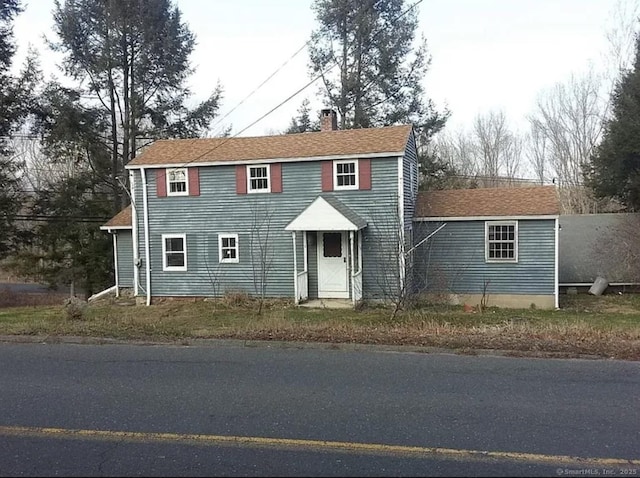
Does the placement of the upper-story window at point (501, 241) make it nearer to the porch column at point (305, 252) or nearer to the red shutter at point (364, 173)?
the red shutter at point (364, 173)

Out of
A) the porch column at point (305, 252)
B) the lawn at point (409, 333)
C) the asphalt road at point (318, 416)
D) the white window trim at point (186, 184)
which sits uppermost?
the white window trim at point (186, 184)

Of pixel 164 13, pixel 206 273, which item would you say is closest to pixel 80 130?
pixel 164 13

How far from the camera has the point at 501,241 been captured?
1695 cm

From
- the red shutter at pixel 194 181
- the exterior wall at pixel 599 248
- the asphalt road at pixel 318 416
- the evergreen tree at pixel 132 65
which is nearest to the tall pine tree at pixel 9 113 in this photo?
the evergreen tree at pixel 132 65

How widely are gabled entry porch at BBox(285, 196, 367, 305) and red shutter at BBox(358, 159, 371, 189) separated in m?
0.97

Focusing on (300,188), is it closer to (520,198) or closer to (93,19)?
(520,198)

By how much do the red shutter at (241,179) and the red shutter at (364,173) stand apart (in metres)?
3.97

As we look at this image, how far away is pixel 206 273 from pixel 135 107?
1428cm

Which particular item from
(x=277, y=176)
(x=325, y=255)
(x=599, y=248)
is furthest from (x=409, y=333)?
(x=599, y=248)

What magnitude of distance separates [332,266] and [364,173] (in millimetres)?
3284

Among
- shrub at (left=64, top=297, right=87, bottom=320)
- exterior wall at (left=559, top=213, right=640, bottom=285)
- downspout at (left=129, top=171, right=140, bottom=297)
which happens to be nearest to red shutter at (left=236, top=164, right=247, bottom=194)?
downspout at (left=129, top=171, right=140, bottom=297)

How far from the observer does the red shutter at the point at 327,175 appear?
17094 mm

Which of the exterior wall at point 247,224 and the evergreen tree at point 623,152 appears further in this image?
the evergreen tree at point 623,152

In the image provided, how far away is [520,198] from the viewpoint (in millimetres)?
17641
